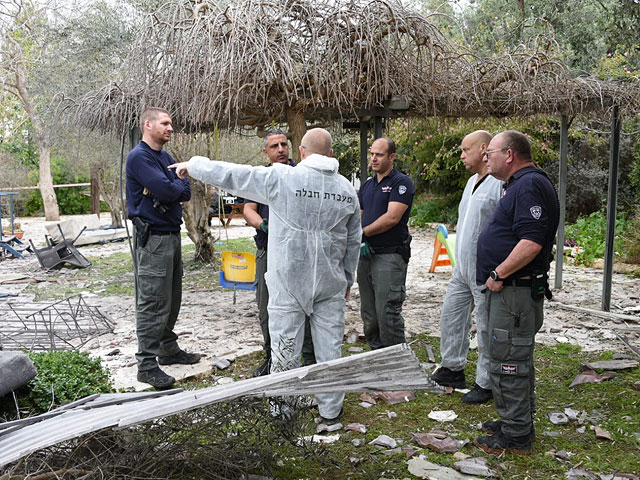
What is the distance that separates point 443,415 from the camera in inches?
164

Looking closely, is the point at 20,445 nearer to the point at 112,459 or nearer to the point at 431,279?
the point at 112,459

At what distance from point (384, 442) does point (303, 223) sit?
153cm

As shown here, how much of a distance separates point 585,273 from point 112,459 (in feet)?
30.7

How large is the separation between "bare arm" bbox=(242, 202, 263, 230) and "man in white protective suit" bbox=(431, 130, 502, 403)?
1.66 metres

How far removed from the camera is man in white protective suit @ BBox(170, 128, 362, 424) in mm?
3545

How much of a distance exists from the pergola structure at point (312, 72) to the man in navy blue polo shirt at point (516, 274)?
256 centimetres

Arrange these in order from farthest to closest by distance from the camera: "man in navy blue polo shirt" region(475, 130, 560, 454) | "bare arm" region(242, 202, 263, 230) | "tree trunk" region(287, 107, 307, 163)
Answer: "tree trunk" region(287, 107, 307, 163), "bare arm" region(242, 202, 263, 230), "man in navy blue polo shirt" region(475, 130, 560, 454)

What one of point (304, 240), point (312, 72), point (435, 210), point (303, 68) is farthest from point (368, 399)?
point (435, 210)

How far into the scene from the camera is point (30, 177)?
1204 inches

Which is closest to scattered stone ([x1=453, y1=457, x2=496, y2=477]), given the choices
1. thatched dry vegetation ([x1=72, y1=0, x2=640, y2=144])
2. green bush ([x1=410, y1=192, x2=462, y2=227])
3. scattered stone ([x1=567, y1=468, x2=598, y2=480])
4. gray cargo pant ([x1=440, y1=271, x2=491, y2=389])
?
scattered stone ([x1=567, y1=468, x2=598, y2=480])

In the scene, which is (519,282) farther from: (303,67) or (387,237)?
(303,67)

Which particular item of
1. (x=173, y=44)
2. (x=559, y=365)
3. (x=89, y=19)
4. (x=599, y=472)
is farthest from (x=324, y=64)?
(x=89, y=19)

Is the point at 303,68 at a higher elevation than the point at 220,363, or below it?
higher

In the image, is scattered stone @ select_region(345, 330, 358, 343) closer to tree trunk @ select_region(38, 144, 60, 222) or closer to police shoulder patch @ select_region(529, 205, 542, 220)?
police shoulder patch @ select_region(529, 205, 542, 220)
